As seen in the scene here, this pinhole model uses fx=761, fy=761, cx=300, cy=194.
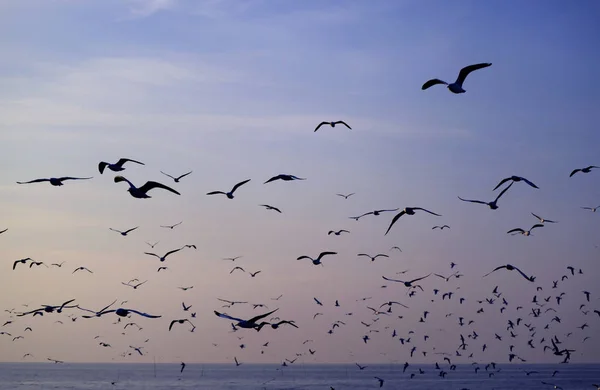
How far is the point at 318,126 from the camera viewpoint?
3822cm

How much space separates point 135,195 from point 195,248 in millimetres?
27278

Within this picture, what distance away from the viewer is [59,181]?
3184cm

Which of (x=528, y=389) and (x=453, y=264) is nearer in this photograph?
(x=453, y=264)

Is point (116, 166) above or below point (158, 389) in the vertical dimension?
above

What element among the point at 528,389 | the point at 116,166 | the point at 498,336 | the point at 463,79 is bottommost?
the point at 528,389

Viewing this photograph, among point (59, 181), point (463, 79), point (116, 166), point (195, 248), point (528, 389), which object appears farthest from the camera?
point (528, 389)

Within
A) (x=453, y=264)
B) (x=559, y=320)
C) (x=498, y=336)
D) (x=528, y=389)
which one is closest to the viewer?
(x=453, y=264)

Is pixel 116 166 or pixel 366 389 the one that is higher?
pixel 116 166

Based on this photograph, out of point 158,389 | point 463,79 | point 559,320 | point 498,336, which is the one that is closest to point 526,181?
point 463,79

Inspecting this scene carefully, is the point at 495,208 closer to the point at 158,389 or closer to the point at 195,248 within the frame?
the point at 195,248

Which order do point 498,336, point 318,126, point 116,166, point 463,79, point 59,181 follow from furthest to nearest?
1. point 498,336
2. point 318,126
3. point 59,181
4. point 116,166
5. point 463,79

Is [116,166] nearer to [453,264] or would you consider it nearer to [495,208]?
[495,208]

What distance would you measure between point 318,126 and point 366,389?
9419 centimetres

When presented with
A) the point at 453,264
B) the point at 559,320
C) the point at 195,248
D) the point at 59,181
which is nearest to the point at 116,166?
the point at 59,181
